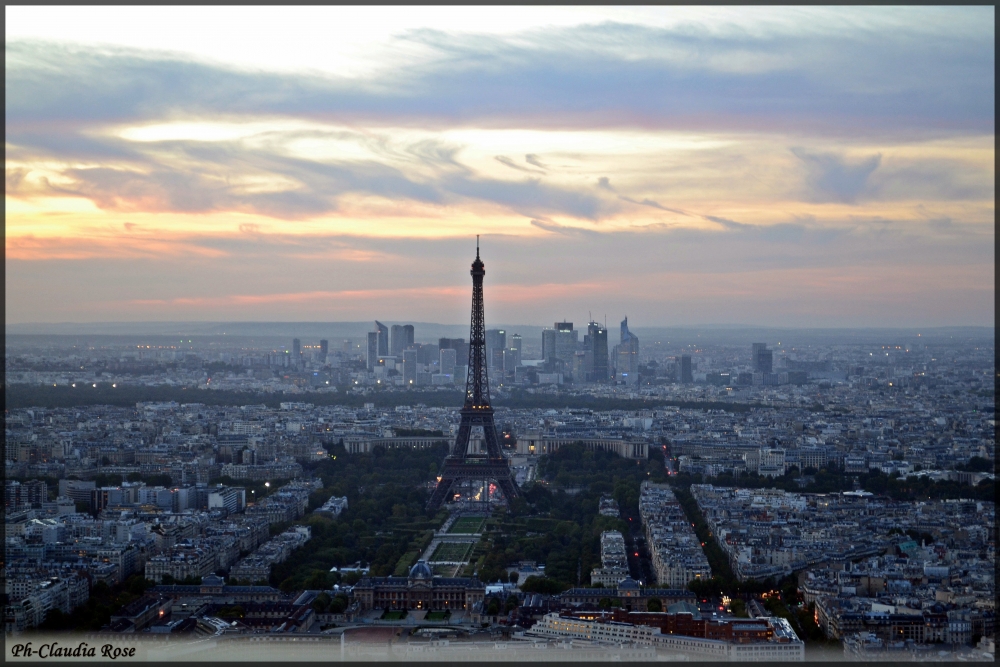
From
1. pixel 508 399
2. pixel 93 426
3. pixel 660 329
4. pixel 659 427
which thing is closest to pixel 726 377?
pixel 660 329

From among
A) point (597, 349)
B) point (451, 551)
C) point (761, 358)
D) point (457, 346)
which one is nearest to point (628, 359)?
point (597, 349)

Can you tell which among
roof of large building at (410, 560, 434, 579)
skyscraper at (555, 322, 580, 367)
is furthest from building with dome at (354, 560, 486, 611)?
skyscraper at (555, 322, 580, 367)

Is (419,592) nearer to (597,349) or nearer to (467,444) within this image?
(467,444)

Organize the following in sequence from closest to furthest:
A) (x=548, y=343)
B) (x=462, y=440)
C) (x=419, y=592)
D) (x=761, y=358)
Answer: (x=419, y=592) → (x=462, y=440) → (x=761, y=358) → (x=548, y=343)

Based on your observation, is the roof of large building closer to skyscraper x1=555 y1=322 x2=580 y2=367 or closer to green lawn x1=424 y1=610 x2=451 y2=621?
green lawn x1=424 y1=610 x2=451 y2=621

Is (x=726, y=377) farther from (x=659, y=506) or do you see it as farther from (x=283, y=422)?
(x=659, y=506)

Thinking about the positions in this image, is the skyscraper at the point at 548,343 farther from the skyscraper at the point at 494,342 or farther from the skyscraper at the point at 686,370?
the skyscraper at the point at 686,370

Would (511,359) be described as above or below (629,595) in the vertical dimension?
above
